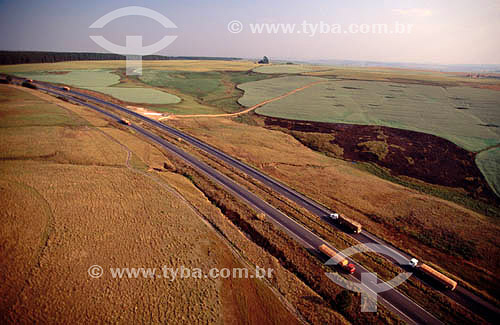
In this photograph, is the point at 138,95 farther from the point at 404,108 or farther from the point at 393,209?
the point at 404,108

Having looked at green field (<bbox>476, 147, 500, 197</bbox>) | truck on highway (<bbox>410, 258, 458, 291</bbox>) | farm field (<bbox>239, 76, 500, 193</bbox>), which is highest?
farm field (<bbox>239, 76, 500, 193</bbox>)

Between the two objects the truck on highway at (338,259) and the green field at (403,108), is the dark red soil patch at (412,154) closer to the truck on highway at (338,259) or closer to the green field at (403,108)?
the green field at (403,108)

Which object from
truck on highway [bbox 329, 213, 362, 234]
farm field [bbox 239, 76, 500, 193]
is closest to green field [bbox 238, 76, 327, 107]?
farm field [bbox 239, 76, 500, 193]

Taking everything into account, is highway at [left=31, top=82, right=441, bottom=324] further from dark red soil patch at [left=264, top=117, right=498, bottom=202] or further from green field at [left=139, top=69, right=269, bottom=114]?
green field at [left=139, top=69, right=269, bottom=114]

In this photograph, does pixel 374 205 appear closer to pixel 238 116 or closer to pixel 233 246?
pixel 233 246

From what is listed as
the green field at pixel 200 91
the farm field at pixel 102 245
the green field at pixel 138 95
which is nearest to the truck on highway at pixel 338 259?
the farm field at pixel 102 245

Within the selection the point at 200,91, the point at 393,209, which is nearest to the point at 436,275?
the point at 393,209
